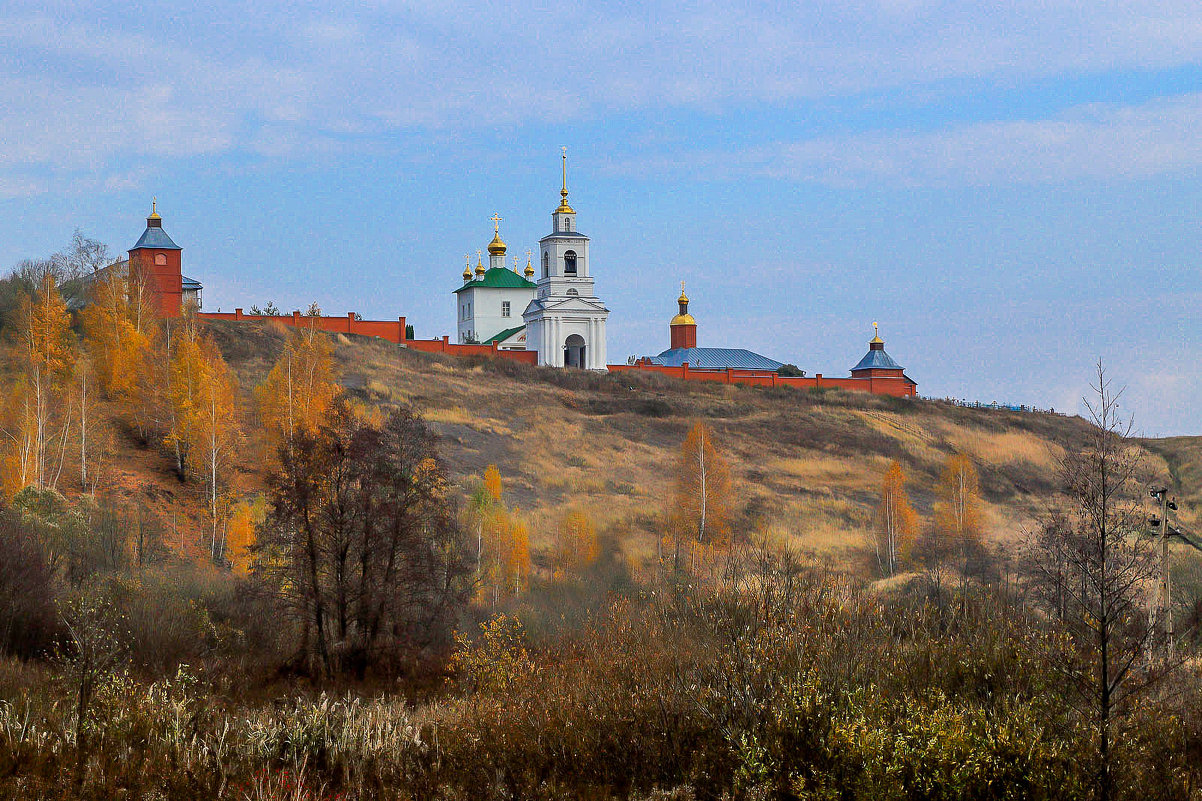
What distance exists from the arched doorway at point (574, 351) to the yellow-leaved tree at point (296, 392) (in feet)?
111

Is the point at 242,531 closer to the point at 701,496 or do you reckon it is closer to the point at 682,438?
the point at 701,496

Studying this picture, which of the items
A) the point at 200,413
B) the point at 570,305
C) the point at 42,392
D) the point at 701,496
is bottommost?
the point at 701,496

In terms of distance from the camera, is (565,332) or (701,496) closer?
(701,496)

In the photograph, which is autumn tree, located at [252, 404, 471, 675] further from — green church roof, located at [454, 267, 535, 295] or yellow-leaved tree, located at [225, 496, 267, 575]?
green church roof, located at [454, 267, 535, 295]

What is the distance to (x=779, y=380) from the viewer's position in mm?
73188

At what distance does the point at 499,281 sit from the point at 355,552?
64.0m

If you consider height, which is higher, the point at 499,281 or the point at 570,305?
the point at 499,281

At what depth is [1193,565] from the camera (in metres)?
34.2

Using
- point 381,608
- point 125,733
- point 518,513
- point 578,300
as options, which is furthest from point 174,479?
point 578,300

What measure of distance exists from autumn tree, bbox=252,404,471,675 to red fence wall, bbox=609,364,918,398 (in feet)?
168

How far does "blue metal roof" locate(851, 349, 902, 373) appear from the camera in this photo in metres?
76.6

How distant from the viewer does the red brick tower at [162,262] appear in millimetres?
56184

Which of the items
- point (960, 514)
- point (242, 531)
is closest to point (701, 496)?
point (960, 514)

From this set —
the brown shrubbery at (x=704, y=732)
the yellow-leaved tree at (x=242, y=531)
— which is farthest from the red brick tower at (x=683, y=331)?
the brown shrubbery at (x=704, y=732)
